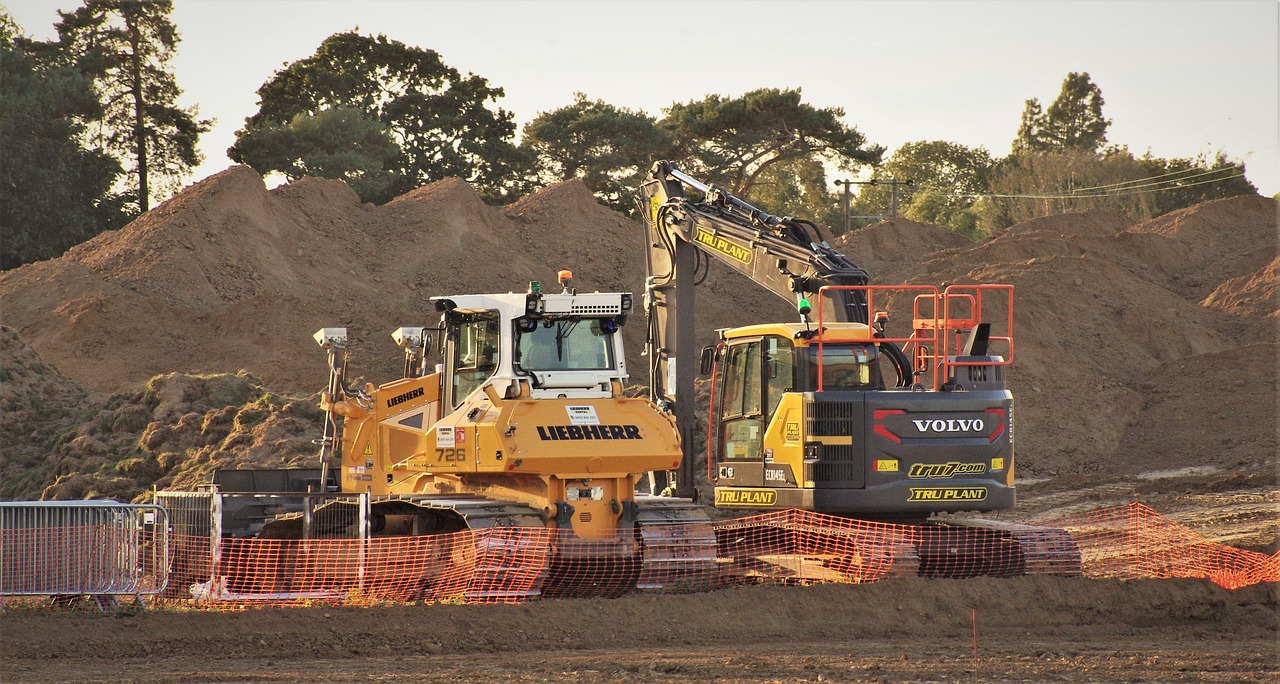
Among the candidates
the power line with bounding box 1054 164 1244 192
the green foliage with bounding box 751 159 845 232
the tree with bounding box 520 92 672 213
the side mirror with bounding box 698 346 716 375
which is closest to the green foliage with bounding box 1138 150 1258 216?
the power line with bounding box 1054 164 1244 192

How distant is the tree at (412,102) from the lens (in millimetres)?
46469

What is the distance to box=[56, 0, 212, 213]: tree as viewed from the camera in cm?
4378

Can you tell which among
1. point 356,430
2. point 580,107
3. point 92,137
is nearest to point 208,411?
point 356,430

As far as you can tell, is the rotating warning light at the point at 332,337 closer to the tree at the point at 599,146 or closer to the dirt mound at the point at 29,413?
the dirt mound at the point at 29,413

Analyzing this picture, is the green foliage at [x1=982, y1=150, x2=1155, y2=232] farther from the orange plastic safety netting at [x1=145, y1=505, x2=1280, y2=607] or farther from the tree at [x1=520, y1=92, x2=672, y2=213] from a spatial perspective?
the orange plastic safety netting at [x1=145, y1=505, x2=1280, y2=607]

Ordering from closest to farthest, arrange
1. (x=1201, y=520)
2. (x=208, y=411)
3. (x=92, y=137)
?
(x=1201, y=520)
(x=208, y=411)
(x=92, y=137)

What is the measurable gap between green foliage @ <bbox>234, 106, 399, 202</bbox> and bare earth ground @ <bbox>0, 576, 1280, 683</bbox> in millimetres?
32281

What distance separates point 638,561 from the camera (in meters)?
12.1

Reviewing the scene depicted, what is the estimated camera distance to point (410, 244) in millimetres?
38094

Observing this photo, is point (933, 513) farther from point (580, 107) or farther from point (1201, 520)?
point (580, 107)

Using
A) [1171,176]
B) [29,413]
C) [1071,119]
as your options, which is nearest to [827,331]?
[29,413]

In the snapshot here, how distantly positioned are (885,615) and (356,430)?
5.88 m

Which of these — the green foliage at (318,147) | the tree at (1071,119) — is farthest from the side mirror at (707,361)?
the tree at (1071,119)

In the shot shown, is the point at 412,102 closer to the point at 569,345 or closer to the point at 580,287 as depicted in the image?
the point at 580,287
